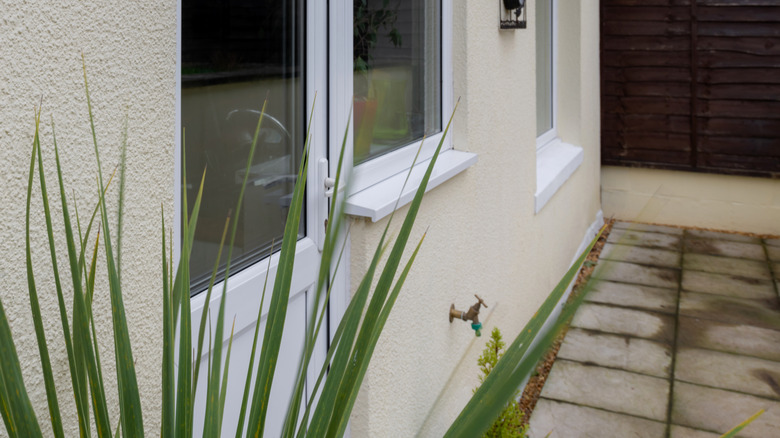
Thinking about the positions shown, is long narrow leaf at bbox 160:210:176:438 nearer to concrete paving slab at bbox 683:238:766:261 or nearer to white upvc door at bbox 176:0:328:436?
white upvc door at bbox 176:0:328:436

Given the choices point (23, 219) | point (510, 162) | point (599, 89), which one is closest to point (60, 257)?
point (23, 219)

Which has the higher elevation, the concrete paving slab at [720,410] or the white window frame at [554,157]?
the white window frame at [554,157]

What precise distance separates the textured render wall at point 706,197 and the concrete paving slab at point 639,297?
5.09 feet

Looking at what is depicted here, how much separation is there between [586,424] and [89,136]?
262cm

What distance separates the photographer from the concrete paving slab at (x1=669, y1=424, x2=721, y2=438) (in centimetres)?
302

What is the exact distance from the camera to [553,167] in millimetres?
4520

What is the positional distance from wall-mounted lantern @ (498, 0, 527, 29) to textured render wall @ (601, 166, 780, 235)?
3562 mm

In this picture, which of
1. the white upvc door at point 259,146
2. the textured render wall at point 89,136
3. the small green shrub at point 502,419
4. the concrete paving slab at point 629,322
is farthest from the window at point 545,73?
the textured render wall at point 89,136

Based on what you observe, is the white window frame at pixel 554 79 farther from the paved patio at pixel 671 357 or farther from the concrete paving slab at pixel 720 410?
the concrete paving slab at pixel 720 410

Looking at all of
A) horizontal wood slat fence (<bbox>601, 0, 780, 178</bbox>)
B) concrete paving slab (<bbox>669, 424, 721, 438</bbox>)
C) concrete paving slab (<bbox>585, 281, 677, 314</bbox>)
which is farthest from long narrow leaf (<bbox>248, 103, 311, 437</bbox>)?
horizontal wood slat fence (<bbox>601, 0, 780, 178</bbox>)

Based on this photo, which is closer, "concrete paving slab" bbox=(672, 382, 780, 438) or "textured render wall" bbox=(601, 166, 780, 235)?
"concrete paving slab" bbox=(672, 382, 780, 438)

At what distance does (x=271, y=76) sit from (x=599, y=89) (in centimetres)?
555

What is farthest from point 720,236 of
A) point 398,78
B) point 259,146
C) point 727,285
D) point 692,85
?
point 259,146

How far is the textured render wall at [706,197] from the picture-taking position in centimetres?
641
